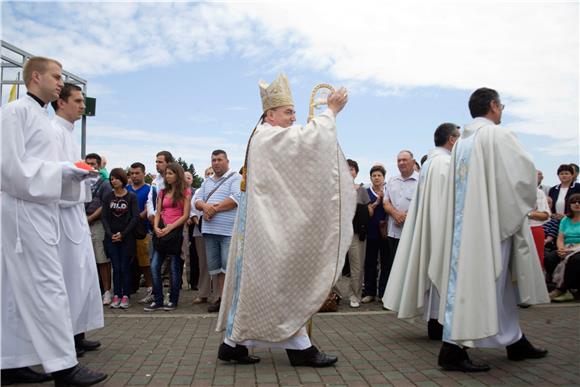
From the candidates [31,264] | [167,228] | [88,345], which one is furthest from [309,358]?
[167,228]

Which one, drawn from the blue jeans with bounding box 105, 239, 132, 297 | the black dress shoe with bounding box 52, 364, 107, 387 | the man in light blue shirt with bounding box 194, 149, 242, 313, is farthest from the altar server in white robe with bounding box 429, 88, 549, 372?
the blue jeans with bounding box 105, 239, 132, 297

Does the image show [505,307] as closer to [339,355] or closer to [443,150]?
[339,355]

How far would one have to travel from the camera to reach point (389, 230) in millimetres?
8391

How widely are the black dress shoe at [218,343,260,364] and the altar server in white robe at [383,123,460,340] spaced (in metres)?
1.55

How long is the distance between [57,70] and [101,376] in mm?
2349

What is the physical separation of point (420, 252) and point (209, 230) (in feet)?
11.1

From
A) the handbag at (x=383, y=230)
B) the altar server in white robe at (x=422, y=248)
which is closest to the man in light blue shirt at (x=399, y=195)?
the handbag at (x=383, y=230)

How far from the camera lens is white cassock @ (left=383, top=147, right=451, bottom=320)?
557 centimetres

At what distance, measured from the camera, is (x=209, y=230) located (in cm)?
808

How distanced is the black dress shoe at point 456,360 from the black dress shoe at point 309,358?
2.89 ft

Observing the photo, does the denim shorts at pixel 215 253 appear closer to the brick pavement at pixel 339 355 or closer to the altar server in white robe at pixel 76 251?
the brick pavement at pixel 339 355

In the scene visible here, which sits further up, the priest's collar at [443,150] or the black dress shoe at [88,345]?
the priest's collar at [443,150]

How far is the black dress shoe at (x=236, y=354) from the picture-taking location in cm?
491

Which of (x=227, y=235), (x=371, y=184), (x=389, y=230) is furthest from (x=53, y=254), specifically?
(x=371, y=184)
